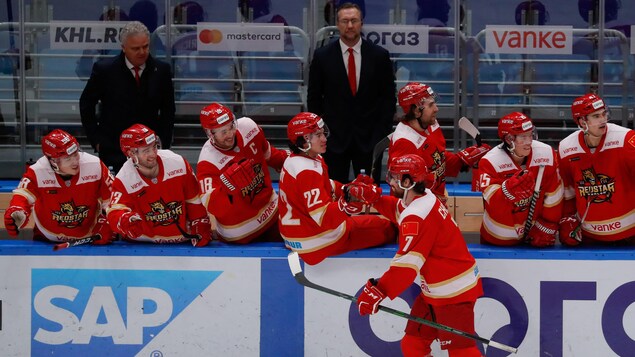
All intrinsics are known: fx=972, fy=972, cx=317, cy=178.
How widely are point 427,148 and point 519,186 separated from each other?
2.32ft

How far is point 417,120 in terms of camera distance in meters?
5.00

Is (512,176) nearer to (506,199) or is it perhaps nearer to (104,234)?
(506,199)

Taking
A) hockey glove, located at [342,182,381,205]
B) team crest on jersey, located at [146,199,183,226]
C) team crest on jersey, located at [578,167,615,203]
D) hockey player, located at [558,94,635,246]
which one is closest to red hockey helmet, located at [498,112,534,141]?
hockey player, located at [558,94,635,246]

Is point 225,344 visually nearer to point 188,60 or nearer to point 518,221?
point 518,221

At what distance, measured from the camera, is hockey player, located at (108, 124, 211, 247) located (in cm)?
456

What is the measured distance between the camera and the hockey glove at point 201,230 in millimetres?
4613

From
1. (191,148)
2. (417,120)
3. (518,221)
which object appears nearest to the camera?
(518,221)

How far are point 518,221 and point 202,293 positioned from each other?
154 cm

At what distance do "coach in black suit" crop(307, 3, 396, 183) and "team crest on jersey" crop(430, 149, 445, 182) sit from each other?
0.80 metres

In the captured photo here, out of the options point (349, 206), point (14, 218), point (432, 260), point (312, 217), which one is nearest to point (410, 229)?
point (432, 260)

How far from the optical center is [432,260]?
13.3 ft

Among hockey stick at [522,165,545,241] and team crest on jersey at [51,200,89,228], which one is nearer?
hockey stick at [522,165,545,241]

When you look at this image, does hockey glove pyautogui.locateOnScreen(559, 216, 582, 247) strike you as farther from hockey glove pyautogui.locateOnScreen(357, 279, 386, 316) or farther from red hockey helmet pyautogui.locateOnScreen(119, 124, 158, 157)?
red hockey helmet pyautogui.locateOnScreen(119, 124, 158, 157)

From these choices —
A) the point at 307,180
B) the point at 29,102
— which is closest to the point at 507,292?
the point at 307,180
